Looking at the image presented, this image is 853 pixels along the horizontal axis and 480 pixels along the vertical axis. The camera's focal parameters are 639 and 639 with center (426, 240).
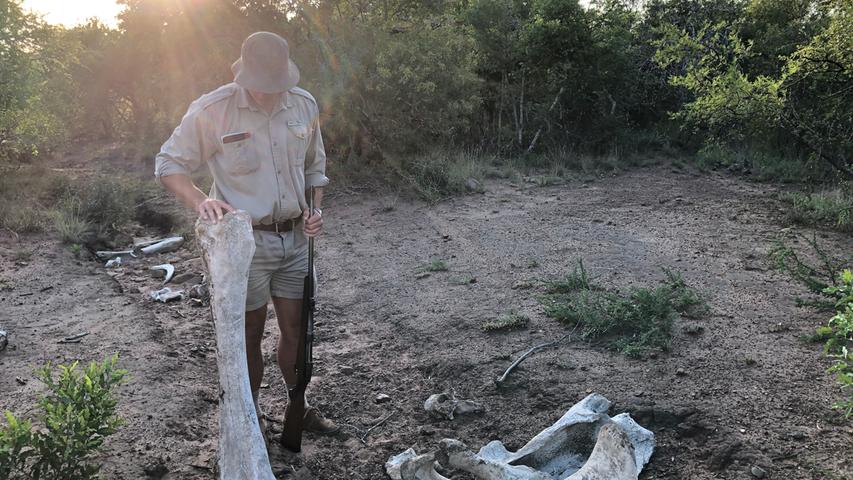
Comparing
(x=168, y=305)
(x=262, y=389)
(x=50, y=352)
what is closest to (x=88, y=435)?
(x=262, y=389)

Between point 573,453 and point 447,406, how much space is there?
957mm

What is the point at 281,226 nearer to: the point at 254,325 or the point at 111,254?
the point at 254,325

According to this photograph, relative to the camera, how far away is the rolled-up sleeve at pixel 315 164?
3.12m

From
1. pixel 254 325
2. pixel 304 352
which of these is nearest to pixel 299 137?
pixel 254 325

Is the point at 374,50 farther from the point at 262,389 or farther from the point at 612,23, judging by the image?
the point at 262,389

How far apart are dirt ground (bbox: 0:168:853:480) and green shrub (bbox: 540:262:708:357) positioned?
10cm

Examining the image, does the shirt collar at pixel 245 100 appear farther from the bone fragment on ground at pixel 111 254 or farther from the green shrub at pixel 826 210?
the green shrub at pixel 826 210

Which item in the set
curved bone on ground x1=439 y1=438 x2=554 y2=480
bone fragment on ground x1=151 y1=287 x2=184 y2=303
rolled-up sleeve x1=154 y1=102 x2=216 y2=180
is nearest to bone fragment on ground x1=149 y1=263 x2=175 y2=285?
bone fragment on ground x1=151 y1=287 x2=184 y2=303

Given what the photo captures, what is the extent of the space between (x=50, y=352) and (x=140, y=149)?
45.9 ft

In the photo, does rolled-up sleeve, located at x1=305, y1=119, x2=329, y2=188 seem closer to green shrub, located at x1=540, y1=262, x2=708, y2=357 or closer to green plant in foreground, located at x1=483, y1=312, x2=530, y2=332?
green plant in foreground, located at x1=483, y1=312, x2=530, y2=332

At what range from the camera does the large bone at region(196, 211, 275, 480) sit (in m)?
2.01

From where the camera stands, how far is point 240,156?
2768 mm

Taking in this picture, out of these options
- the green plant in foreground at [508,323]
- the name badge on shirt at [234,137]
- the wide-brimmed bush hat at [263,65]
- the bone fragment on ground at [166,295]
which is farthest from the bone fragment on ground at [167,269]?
the wide-brimmed bush hat at [263,65]

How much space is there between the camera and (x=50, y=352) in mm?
4258
